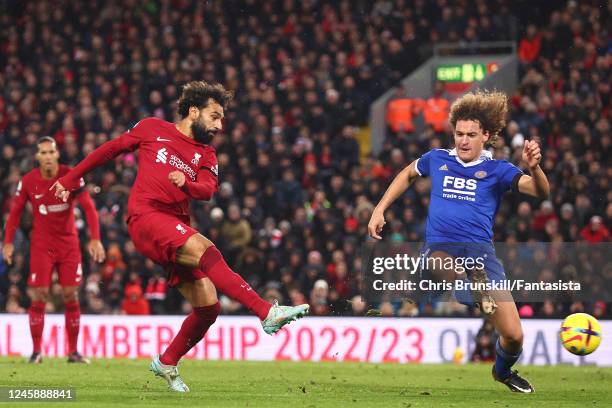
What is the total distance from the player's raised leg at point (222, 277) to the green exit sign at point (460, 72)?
49.1ft

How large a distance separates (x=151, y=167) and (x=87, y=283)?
10.6m

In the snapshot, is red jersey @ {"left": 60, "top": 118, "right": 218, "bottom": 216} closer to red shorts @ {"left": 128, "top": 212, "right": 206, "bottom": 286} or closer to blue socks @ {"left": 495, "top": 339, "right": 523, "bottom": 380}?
red shorts @ {"left": 128, "top": 212, "right": 206, "bottom": 286}

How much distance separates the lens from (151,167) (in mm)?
9773

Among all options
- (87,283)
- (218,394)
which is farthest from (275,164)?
(218,394)

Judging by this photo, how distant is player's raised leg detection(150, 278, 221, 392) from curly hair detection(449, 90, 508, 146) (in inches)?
101

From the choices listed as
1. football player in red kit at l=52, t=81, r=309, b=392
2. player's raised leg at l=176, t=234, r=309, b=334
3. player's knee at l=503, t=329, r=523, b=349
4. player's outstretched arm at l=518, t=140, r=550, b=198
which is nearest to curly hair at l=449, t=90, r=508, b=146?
player's outstretched arm at l=518, t=140, r=550, b=198

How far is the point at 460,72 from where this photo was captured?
23938 mm

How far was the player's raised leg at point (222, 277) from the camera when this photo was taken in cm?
912

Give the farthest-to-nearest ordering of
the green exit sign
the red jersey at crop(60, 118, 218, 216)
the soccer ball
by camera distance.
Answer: the green exit sign, the soccer ball, the red jersey at crop(60, 118, 218, 216)

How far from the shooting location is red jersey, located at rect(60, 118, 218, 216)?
9.70m

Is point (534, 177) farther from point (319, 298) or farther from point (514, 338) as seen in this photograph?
point (319, 298)

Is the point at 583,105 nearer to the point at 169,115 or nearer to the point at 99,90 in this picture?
the point at 169,115

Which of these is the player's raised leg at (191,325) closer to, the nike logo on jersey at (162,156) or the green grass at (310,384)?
the green grass at (310,384)

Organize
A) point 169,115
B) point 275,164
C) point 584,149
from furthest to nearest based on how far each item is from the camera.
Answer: point 169,115 < point 275,164 < point 584,149
